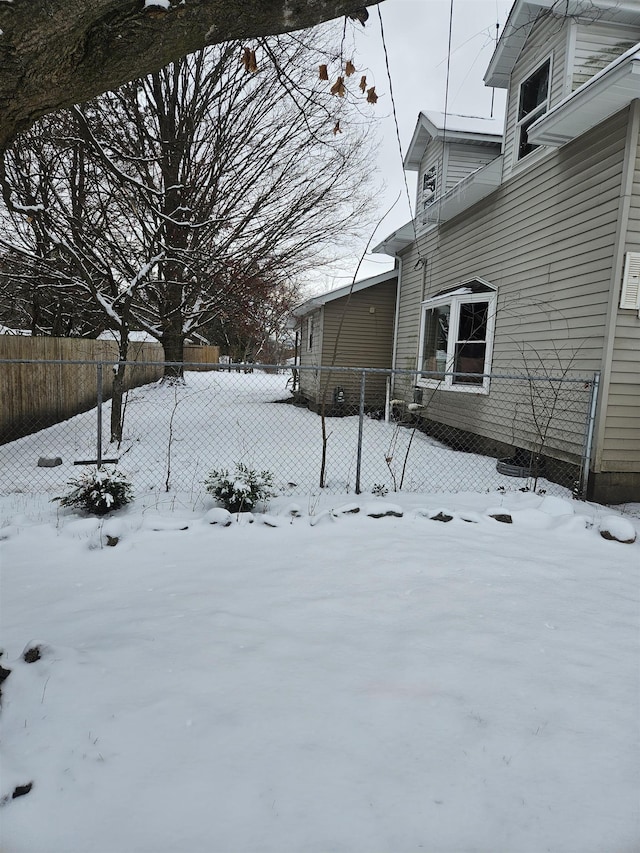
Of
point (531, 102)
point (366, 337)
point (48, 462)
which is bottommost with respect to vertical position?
point (48, 462)

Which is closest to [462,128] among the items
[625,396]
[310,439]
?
[310,439]

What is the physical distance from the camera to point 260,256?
40.3 feet

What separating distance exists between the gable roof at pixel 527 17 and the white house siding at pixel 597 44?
10cm

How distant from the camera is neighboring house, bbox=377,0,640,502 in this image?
5.52 m

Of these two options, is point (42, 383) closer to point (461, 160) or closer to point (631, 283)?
point (631, 283)

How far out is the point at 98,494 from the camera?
4484 mm

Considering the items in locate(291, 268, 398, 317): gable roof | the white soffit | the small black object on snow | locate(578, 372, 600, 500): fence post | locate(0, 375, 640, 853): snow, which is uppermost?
the white soffit

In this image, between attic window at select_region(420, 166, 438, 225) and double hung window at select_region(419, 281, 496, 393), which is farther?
attic window at select_region(420, 166, 438, 225)

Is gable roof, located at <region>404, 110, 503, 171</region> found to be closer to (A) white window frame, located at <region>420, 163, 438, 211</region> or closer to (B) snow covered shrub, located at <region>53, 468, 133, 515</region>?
(A) white window frame, located at <region>420, 163, 438, 211</region>

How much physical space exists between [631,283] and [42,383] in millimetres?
8743

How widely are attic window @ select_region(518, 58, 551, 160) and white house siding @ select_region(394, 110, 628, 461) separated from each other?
516mm

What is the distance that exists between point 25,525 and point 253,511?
1.89 metres

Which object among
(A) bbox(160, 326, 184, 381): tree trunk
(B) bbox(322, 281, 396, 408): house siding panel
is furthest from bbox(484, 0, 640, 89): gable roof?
(A) bbox(160, 326, 184, 381): tree trunk

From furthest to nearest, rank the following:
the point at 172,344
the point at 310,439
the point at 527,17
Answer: the point at 172,344 → the point at 310,439 → the point at 527,17
